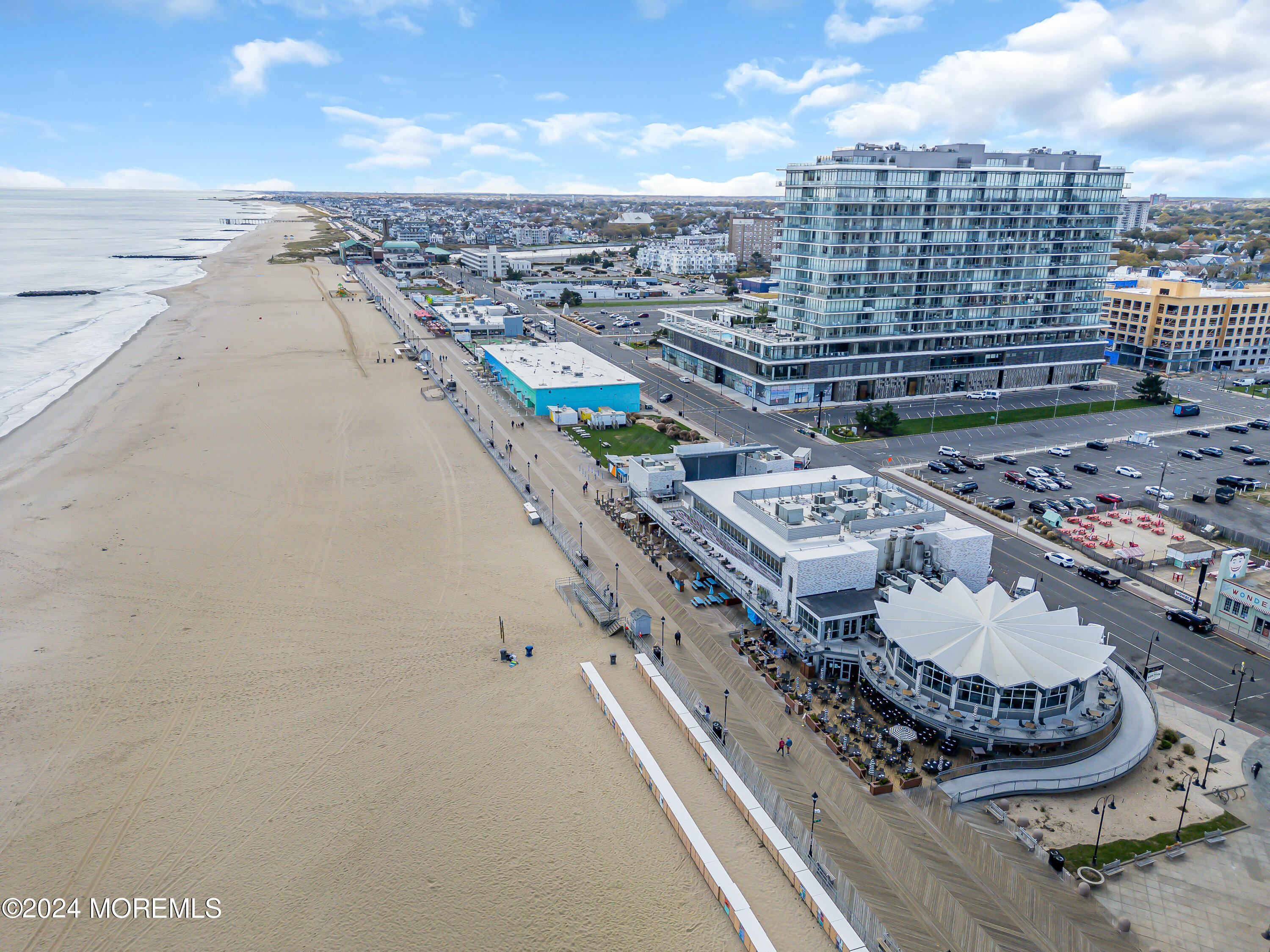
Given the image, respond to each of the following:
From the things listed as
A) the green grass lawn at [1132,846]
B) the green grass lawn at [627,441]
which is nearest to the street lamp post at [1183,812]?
the green grass lawn at [1132,846]

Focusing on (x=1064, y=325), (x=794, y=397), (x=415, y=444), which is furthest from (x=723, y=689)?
(x=1064, y=325)

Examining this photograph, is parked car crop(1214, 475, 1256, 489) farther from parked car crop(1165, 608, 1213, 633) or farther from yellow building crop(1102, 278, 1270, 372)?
yellow building crop(1102, 278, 1270, 372)

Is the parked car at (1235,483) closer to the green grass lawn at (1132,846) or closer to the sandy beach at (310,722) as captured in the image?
the green grass lawn at (1132,846)

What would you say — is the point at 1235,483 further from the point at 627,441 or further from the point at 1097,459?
the point at 627,441

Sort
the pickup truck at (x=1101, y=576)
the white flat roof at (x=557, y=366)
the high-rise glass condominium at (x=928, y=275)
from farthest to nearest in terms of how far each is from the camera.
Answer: the high-rise glass condominium at (x=928, y=275) → the white flat roof at (x=557, y=366) → the pickup truck at (x=1101, y=576)

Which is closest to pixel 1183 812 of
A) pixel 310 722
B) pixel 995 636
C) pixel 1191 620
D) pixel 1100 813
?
pixel 1100 813

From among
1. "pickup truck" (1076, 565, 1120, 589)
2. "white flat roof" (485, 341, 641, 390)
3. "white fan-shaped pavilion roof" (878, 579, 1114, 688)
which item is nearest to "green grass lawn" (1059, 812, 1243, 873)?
"white fan-shaped pavilion roof" (878, 579, 1114, 688)
